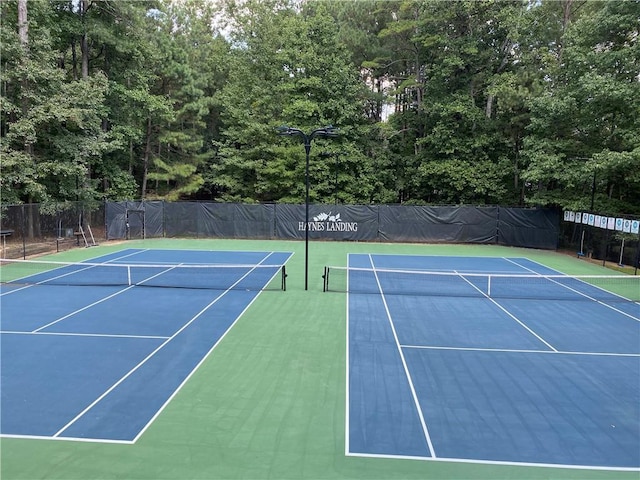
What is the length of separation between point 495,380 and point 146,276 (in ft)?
40.5

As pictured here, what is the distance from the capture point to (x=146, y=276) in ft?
52.2

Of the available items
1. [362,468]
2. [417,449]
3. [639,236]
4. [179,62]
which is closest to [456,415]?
[417,449]

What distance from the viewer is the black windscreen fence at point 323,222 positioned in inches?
1058

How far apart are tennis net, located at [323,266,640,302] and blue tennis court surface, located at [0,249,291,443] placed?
10.5 feet

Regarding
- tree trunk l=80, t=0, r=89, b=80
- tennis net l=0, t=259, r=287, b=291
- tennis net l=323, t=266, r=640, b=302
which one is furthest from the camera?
tree trunk l=80, t=0, r=89, b=80

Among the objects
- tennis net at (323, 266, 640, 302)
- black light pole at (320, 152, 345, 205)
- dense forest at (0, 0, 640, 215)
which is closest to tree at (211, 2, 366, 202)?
dense forest at (0, 0, 640, 215)

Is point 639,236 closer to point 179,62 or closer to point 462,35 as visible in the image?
point 462,35

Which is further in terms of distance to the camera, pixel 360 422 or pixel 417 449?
pixel 360 422

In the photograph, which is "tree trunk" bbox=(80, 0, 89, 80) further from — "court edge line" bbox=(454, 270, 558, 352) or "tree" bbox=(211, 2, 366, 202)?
"court edge line" bbox=(454, 270, 558, 352)

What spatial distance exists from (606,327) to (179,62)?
32.6 meters

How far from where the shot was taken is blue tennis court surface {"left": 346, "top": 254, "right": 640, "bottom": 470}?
5.86m

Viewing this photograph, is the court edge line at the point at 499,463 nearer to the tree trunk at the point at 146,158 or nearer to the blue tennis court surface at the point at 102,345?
the blue tennis court surface at the point at 102,345

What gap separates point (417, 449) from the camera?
5715mm

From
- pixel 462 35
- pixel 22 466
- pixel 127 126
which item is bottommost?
pixel 22 466
